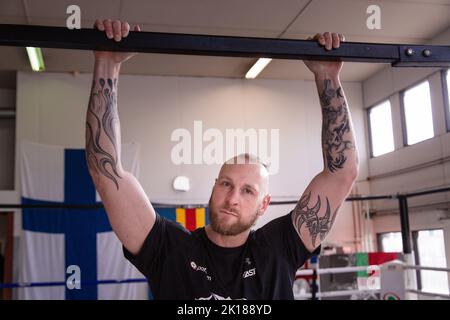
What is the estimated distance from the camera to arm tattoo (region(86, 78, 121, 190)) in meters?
0.69

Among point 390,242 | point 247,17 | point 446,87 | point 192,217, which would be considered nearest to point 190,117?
point 192,217

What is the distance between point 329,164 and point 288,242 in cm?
14

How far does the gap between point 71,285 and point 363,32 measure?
797mm

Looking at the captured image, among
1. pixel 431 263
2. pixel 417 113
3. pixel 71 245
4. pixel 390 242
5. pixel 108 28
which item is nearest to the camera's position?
pixel 108 28

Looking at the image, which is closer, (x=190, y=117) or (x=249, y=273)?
(x=249, y=273)

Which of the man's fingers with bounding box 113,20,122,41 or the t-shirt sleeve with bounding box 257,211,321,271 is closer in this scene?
the man's fingers with bounding box 113,20,122,41

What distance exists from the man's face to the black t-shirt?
0.04 meters

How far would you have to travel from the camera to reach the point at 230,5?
1.08m

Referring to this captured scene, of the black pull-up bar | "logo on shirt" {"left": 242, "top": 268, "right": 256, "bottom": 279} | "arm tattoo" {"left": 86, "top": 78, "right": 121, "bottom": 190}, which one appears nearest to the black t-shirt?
"logo on shirt" {"left": 242, "top": 268, "right": 256, "bottom": 279}

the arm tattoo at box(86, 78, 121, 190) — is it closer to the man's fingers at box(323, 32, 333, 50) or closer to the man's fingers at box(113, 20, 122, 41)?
the man's fingers at box(113, 20, 122, 41)

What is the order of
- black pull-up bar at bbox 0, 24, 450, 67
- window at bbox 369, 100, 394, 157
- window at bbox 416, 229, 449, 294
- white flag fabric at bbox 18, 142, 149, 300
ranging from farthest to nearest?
1. white flag fabric at bbox 18, 142, 149, 300
2. window at bbox 416, 229, 449, 294
3. window at bbox 369, 100, 394, 157
4. black pull-up bar at bbox 0, 24, 450, 67

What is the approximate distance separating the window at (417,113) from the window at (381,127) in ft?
0.25

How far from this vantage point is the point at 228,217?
29.5 inches

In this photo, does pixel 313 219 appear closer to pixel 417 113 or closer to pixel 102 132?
pixel 102 132
